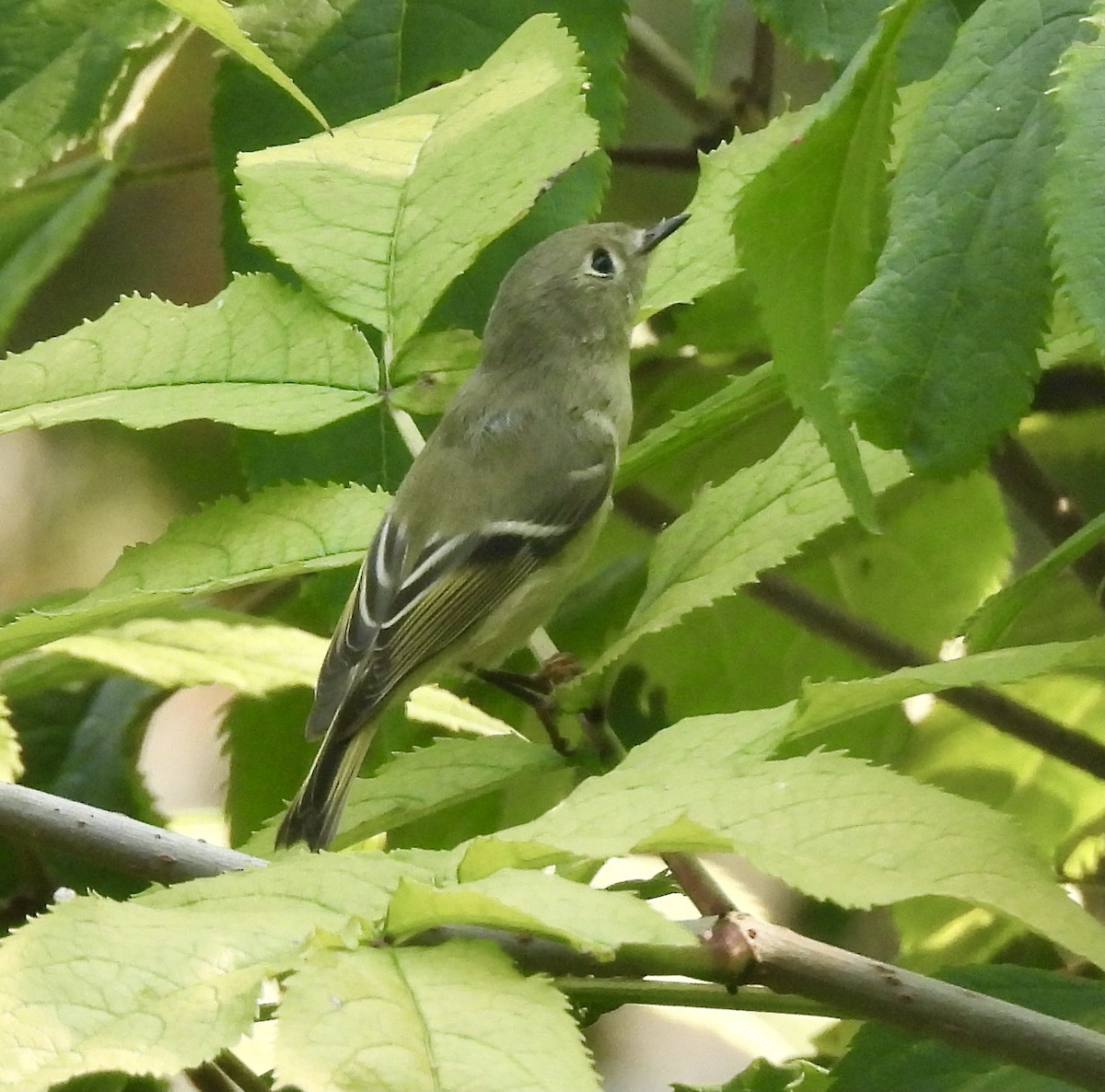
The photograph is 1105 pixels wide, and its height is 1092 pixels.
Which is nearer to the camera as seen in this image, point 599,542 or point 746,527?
point 746,527

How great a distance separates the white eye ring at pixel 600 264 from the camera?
1482mm

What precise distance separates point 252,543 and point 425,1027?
37 centimetres

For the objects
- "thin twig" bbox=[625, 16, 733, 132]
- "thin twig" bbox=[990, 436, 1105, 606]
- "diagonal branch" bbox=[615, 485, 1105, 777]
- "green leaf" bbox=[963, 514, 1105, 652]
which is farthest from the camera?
"thin twig" bbox=[625, 16, 733, 132]

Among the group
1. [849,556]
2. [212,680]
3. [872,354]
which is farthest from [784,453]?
[849,556]

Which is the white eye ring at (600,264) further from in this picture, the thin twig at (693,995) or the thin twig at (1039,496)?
the thin twig at (693,995)

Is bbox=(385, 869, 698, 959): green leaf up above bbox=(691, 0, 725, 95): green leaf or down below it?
below

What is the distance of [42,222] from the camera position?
1.08m

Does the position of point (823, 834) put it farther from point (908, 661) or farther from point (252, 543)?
point (908, 661)

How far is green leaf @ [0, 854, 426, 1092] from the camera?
14.8 inches

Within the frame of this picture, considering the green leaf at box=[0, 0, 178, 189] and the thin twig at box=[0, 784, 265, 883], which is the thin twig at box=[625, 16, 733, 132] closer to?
the green leaf at box=[0, 0, 178, 189]

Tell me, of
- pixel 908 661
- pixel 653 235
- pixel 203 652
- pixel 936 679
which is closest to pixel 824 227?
pixel 936 679

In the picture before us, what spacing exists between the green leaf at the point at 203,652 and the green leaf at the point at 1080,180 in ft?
1.75

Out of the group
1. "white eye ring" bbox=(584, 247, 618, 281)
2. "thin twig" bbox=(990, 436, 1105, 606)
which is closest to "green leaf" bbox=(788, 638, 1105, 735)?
"thin twig" bbox=(990, 436, 1105, 606)

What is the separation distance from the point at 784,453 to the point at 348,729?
41cm
